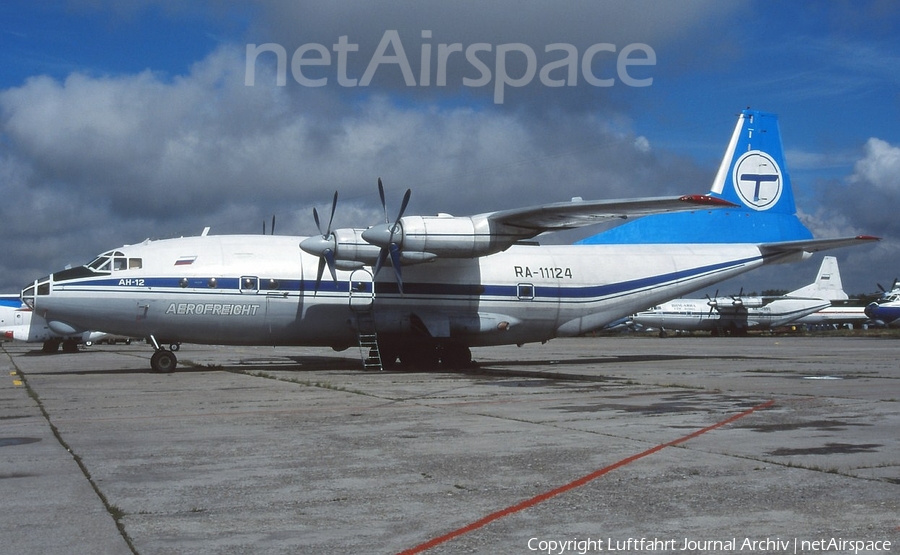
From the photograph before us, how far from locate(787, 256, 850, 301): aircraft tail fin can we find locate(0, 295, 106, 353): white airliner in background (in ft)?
228

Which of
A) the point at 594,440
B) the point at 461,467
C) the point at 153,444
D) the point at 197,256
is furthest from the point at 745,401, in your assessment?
→ the point at 197,256

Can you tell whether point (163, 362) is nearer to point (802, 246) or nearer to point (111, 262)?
point (111, 262)

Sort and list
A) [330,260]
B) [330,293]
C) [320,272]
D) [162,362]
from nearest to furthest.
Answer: [330,260]
[162,362]
[320,272]
[330,293]

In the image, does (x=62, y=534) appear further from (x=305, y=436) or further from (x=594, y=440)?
(x=594, y=440)

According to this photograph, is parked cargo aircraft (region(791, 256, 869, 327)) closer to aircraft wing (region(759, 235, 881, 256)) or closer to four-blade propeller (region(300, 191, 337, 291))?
aircraft wing (region(759, 235, 881, 256))

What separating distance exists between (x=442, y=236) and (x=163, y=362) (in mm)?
9122

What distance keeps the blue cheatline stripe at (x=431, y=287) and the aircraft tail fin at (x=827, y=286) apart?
62.4m

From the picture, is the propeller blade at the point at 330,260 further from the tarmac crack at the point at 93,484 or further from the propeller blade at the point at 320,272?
the tarmac crack at the point at 93,484

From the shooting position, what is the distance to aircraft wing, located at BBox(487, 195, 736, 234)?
2178 cm

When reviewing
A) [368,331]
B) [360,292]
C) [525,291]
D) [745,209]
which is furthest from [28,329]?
[745,209]

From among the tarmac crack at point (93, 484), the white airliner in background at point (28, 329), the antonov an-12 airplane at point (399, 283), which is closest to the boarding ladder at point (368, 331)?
the antonov an-12 airplane at point (399, 283)

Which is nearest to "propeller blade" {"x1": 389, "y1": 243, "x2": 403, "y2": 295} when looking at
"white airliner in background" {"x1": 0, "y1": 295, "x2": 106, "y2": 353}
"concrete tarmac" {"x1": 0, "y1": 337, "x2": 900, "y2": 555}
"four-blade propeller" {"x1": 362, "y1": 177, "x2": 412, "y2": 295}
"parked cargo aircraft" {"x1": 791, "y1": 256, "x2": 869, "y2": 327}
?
"four-blade propeller" {"x1": 362, "y1": 177, "x2": 412, "y2": 295}

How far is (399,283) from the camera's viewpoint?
2403 cm

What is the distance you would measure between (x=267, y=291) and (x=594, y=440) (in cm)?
1553
